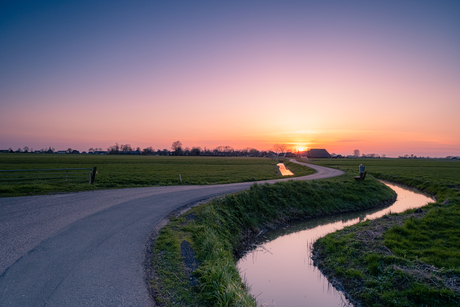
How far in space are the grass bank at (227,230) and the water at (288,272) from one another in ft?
2.98

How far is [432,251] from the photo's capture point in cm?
994

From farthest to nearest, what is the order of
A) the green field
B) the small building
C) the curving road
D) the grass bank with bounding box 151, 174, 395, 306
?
1. the small building
2. the green field
3. the grass bank with bounding box 151, 174, 395, 306
4. the curving road

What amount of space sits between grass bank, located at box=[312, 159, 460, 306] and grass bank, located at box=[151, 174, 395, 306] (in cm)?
404

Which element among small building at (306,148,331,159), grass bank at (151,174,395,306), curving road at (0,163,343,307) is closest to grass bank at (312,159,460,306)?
grass bank at (151,174,395,306)

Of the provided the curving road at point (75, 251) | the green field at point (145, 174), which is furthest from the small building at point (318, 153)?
the curving road at point (75, 251)

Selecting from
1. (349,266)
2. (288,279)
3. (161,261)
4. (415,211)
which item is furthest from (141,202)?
(415,211)

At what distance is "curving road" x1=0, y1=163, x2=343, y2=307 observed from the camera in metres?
5.54

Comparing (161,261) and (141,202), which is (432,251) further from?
(141,202)

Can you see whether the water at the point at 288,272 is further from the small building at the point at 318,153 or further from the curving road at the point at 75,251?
the small building at the point at 318,153

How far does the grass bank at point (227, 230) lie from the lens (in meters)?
6.17

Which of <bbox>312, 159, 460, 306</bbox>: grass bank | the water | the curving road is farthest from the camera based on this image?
the water

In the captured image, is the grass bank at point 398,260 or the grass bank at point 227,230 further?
the grass bank at point 398,260

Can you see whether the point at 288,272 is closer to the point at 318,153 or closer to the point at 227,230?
the point at 227,230

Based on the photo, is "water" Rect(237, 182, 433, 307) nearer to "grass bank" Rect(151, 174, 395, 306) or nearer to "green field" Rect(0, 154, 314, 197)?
"grass bank" Rect(151, 174, 395, 306)
